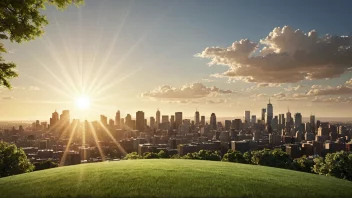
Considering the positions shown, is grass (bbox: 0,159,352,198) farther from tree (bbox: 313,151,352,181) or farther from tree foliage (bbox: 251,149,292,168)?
tree foliage (bbox: 251,149,292,168)

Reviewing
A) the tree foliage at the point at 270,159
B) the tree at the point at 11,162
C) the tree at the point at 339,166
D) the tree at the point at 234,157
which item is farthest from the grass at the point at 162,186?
the tree foliage at the point at 270,159

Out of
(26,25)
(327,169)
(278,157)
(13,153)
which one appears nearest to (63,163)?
(13,153)

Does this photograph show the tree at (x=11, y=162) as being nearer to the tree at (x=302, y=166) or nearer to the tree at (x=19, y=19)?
the tree at (x=19, y=19)

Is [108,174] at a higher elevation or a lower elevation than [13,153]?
higher

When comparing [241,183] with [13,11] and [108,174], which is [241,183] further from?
[13,11]

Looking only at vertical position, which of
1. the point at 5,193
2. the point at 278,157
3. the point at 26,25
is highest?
the point at 26,25

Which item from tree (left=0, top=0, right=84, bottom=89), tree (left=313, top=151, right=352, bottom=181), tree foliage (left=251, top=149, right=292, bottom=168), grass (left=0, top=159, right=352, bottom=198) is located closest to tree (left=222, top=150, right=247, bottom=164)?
tree foliage (left=251, top=149, right=292, bottom=168)
